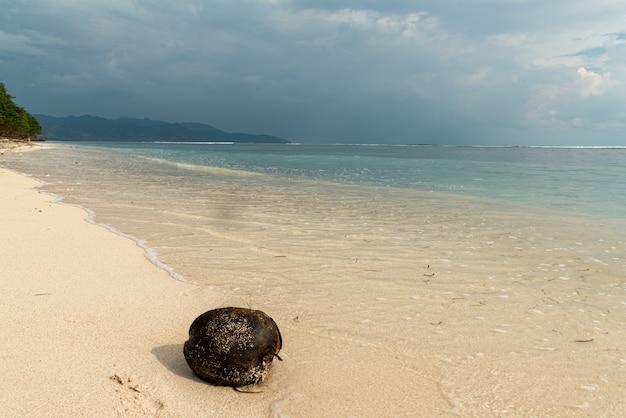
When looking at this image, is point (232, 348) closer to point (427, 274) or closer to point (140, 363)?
point (140, 363)

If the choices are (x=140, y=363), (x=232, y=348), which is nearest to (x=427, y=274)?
(x=232, y=348)

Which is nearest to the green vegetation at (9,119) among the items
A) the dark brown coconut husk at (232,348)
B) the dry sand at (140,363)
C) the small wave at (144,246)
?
the small wave at (144,246)

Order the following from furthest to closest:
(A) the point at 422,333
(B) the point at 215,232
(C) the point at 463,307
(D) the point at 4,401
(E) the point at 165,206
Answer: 1. (E) the point at 165,206
2. (B) the point at 215,232
3. (C) the point at 463,307
4. (A) the point at 422,333
5. (D) the point at 4,401

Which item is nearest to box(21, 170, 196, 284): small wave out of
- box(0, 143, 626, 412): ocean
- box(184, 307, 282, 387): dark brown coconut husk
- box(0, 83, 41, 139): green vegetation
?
box(0, 143, 626, 412): ocean

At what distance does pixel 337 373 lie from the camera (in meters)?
3.43

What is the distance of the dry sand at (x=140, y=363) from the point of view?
2883mm

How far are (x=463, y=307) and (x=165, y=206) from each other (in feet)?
31.7

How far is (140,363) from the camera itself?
3383 mm

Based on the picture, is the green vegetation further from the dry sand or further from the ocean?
the dry sand

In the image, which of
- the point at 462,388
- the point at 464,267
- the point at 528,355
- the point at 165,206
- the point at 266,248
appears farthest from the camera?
the point at 165,206

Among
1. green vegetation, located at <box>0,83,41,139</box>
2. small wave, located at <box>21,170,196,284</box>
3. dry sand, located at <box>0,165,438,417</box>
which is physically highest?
green vegetation, located at <box>0,83,41,139</box>

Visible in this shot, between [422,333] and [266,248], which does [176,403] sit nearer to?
[422,333]

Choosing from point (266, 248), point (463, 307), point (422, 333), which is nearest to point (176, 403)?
point (422, 333)

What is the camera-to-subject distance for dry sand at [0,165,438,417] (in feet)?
9.46
